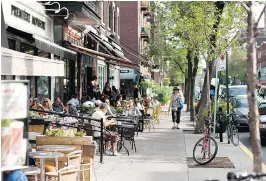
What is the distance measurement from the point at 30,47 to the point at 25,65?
10575 millimetres

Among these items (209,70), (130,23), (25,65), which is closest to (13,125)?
(25,65)

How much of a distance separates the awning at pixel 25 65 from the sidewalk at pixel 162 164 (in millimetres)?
2974

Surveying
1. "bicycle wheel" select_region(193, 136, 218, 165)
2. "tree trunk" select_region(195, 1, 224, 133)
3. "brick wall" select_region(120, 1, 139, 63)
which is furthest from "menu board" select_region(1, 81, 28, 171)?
"brick wall" select_region(120, 1, 139, 63)

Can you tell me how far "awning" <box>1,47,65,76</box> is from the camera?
6.07 m

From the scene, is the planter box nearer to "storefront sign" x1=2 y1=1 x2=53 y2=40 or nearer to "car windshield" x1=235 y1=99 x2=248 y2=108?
"storefront sign" x1=2 y1=1 x2=53 y2=40

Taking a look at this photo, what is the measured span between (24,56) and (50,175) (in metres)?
1.98

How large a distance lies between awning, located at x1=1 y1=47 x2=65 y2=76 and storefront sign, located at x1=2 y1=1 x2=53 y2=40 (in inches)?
258

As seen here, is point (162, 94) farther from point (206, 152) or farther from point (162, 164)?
point (162, 164)

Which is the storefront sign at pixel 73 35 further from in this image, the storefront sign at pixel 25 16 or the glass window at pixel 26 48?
the glass window at pixel 26 48

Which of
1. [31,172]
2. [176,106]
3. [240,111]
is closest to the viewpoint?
[31,172]

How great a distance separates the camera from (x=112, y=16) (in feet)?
120

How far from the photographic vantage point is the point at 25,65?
662cm

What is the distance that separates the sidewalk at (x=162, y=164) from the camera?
10188mm

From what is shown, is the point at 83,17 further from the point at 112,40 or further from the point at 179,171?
the point at 112,40
